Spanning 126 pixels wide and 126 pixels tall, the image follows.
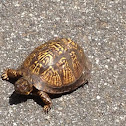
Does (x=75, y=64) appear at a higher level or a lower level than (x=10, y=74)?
higher

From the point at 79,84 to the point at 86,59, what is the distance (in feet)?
1.42

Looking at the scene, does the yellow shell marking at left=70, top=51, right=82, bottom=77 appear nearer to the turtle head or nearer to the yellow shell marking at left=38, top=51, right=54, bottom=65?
the yellow shell marking at left=38, top=51, right=54, bottom=65

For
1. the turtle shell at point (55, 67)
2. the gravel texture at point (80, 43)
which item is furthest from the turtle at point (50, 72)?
the gravel texture at point (80, 43)

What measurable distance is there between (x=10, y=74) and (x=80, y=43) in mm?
1310

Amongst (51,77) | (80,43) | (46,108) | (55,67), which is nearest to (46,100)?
(46,108)

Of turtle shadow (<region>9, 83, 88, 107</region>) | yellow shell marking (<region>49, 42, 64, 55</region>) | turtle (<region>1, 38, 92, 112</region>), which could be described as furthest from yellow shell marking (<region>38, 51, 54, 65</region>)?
turtle shadow (<region>9, 83, 88, 107</region>)

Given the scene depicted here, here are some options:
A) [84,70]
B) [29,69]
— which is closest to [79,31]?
[84,70]

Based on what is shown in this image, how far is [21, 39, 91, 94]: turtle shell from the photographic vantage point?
4.43 meters

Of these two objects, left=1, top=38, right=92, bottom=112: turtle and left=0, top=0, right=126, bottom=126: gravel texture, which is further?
left=0, top=0, right=126, bottom=126: gravel texture

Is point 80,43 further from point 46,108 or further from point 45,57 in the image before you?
point 46,108

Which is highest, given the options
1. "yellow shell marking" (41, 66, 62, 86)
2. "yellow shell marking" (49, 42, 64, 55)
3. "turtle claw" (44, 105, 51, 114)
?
"yellow shell marking" (49, 42, 64, 55)

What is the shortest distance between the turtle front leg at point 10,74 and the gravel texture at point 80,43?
0.09 metres

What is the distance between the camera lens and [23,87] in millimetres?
4336

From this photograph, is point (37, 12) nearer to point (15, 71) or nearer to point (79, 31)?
point (79, 31)
